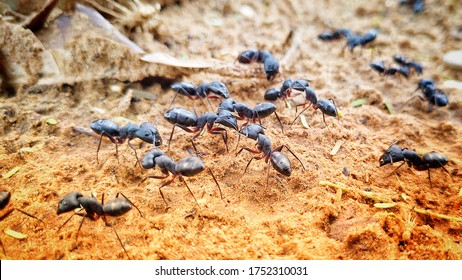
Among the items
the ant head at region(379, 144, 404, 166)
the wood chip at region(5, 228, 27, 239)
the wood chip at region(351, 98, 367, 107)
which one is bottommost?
the wood chip at region(5, 228, 27, 239)

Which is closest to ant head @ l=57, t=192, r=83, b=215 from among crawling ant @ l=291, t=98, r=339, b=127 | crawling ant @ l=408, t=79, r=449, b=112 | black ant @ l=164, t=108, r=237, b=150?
black ant @ l=164, t=108, r=237, b=150

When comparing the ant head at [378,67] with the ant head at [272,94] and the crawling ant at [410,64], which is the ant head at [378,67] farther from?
the ant head at [272,94]

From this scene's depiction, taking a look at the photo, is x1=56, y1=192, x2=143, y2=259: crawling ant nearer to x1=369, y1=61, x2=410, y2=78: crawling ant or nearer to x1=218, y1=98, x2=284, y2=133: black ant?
x1=218, y1=98, x2=284, y2=133: black ant

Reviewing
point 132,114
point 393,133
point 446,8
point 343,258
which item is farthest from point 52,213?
point 446,8

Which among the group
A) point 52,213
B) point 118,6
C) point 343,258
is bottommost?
point 52,213

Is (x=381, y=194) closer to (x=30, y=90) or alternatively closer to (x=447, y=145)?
(x=447, y=145)
